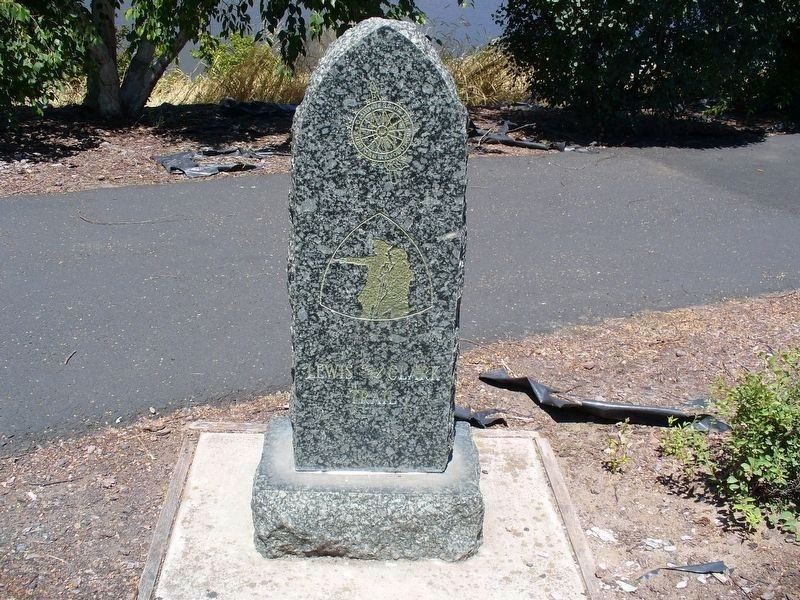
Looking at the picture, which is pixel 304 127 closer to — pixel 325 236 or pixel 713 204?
pixel 325 236

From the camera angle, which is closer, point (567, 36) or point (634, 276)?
point (634, 276)

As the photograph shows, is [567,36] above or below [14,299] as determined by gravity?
above

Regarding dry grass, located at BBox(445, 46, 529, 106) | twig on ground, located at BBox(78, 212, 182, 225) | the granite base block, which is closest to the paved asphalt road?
twig on ground, located at BBox(78, 212, 182, 225)

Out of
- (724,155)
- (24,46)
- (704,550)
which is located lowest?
(704,550)

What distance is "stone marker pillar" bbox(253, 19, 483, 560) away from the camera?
9.38 ft

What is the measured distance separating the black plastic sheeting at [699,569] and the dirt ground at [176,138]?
20.2 feet

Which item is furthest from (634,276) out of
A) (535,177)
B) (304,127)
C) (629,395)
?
(304,127)

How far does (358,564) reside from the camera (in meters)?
3.38

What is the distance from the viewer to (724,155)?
10.1 metres

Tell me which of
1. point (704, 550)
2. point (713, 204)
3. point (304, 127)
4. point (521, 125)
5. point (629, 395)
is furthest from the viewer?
point (521, 125)

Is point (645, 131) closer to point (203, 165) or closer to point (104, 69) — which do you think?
point (203, 165)

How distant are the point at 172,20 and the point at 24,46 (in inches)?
57.4

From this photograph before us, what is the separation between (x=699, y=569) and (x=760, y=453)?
613mm

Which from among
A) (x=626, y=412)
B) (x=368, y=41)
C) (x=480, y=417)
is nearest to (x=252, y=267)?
(x=480, y=417)
